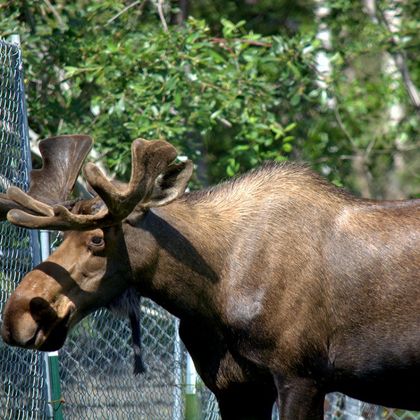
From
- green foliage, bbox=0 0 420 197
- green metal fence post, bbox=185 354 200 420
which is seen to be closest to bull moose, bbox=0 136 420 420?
green metal fence post, bbox=185 354 200 420

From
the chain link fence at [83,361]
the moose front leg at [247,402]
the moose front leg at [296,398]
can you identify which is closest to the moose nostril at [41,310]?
the chain link fence at [83,361]

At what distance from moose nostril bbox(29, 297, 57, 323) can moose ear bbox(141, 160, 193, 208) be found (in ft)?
2.24

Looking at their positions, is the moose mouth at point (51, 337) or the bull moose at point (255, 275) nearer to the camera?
the moose mouth at point (51, 337)

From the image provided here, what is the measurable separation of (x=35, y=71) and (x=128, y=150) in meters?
1.25

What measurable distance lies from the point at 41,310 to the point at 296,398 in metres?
1.36

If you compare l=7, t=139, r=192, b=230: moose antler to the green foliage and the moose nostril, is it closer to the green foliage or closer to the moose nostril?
the moose nostril

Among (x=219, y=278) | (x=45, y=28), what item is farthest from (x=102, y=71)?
(x=219, y=278)

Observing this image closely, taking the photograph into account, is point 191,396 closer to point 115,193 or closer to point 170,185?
point 170,185

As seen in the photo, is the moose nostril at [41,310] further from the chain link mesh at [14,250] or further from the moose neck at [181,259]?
the chain link mesh at [14,250]

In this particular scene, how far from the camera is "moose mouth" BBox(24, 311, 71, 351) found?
551cm

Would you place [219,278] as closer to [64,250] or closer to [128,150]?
[64,250]

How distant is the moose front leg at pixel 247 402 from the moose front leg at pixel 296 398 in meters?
0.16

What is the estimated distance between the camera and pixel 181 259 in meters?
5.88

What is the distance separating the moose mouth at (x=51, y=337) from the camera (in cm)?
551
